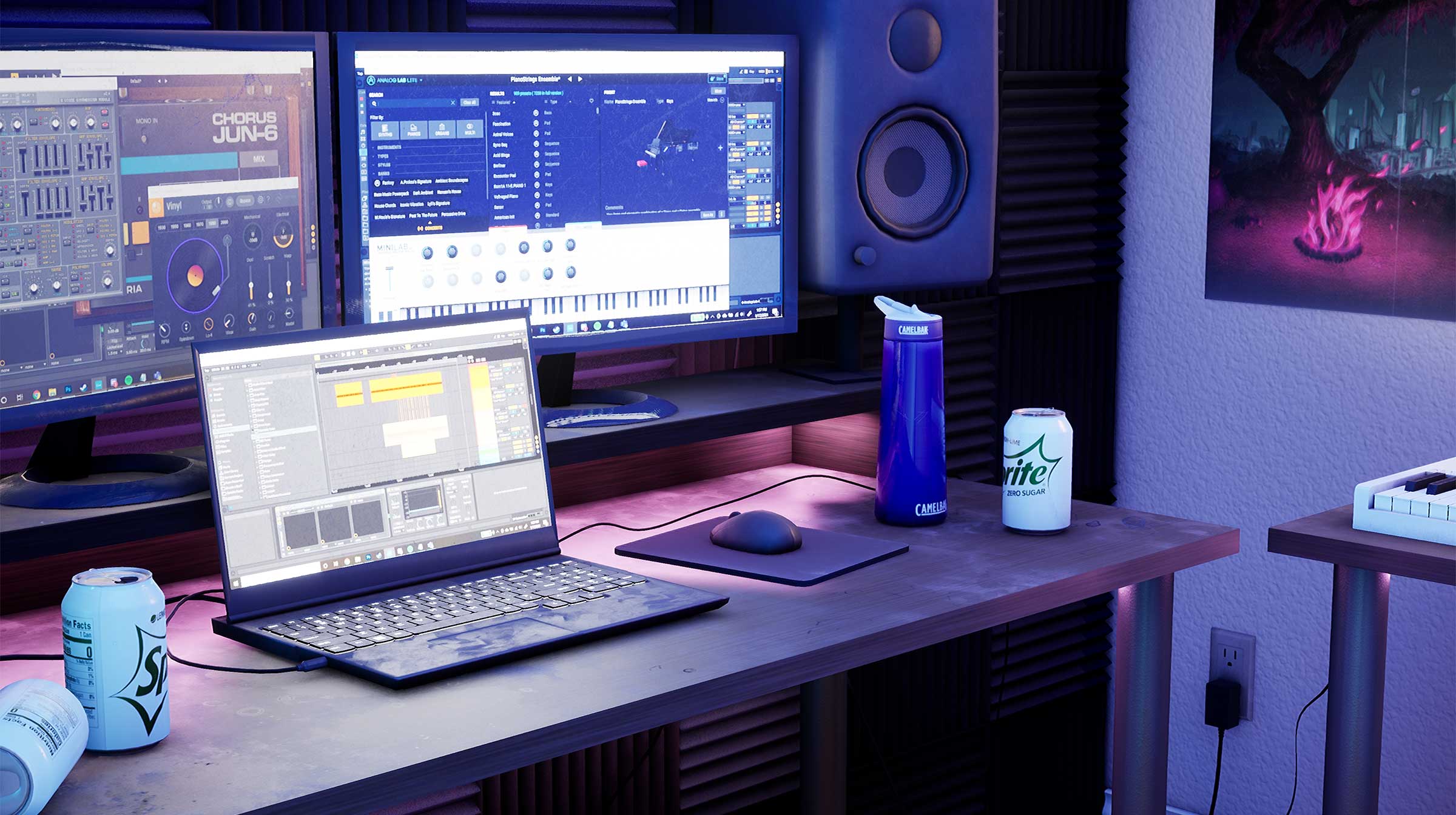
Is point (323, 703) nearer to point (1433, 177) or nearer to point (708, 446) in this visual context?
point (708, 446)

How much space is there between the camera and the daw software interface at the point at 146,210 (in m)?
1.39

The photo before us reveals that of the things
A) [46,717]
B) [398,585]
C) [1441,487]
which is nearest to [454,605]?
[398,585]

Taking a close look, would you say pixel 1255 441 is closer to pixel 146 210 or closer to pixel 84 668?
pixel 146 210

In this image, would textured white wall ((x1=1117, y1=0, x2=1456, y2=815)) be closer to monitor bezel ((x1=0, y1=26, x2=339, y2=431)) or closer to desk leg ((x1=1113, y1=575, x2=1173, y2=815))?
desk leg ((x1=1113, y1=575, x2=1173, y2=815))

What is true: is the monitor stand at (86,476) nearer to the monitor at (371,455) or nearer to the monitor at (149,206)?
the monitor at (149,206)

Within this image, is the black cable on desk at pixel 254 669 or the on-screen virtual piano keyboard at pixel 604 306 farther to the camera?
the on-screen virtual piano keyboard at pixel 604 306

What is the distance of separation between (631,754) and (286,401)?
1.00 m

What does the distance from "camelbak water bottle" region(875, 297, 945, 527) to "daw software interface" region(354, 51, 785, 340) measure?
268 mm

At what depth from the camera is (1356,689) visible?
190 centimetres

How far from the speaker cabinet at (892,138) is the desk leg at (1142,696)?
54cm

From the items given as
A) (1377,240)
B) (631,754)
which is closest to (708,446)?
(631,754)

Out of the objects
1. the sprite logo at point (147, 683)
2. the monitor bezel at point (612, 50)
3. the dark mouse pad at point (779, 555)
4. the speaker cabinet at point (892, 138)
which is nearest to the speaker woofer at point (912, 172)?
the speaker cabinet at point (892, 138)

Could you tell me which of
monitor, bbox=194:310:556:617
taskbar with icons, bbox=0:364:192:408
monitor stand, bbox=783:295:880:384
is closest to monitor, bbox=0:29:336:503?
taskbar with icons, bbox=0:364:192:408

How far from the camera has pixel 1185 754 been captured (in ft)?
9.16
